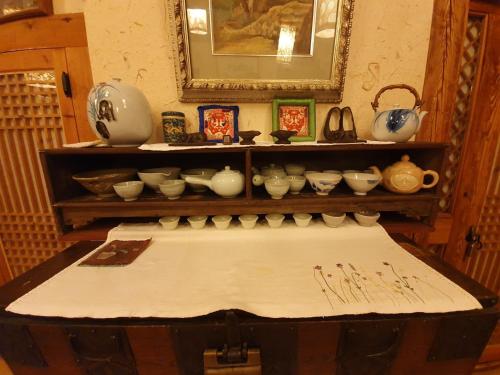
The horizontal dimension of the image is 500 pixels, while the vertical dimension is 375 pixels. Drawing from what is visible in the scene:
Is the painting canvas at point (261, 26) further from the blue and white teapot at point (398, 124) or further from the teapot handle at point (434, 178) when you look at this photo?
the teapot handle at point (434, 178)

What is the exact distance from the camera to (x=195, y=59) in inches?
36.5

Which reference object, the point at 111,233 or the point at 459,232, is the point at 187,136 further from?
the point at 459,232

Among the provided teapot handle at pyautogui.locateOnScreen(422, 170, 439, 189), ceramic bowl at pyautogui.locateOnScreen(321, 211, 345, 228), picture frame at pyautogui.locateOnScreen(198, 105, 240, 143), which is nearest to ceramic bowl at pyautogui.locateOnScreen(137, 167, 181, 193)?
picture frame at pyautogui.locateOnScreen(198, 105, 240, 143)

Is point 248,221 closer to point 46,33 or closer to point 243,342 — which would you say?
point 243,342

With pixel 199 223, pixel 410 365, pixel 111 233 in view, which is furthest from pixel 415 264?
pixel 111 233

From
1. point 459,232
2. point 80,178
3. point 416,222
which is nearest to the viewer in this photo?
point 80,178

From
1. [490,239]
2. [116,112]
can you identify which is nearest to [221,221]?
[116,112]

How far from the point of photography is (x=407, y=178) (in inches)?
32.2

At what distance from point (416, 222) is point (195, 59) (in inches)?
49.3

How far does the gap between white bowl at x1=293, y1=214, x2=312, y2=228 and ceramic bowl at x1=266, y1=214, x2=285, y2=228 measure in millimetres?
62

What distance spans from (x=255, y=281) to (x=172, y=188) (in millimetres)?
469

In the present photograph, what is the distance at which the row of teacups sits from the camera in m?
0.86

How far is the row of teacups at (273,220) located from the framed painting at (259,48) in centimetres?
57

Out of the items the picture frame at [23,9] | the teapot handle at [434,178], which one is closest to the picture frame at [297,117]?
the teapot handle at [434,178]
